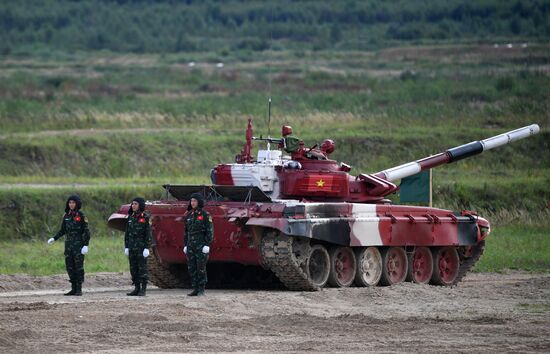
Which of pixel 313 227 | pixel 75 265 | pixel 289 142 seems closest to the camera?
pixel 75 265

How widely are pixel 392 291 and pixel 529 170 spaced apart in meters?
20.5

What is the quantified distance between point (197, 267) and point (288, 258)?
149 cm

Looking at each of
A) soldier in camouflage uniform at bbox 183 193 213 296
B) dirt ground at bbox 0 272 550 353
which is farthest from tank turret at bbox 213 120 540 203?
soldier in camouflage uniform at bbox 183 193 213 296

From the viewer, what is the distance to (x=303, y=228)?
75.4ft

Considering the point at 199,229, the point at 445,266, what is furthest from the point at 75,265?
the point at 445,266

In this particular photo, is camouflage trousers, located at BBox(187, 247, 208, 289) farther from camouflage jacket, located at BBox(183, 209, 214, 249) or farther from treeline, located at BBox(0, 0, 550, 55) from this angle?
treeline, located at BBox(0, 0, 550, 55)

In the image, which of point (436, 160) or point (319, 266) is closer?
point (319, 266)

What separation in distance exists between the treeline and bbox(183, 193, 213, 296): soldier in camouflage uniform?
6296 centimetres

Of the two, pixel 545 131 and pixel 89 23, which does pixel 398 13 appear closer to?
pixel 89 23

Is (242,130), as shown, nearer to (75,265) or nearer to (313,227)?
(313,227)

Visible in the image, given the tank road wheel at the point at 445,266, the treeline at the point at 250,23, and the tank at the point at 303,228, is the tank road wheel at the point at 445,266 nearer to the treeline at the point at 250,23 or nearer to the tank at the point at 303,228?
the tank at the point at 303,228

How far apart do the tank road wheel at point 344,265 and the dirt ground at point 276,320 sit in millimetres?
877

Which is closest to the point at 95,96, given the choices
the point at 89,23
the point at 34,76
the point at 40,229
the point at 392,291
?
the point at 34,76

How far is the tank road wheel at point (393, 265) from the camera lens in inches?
999
